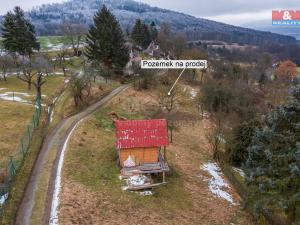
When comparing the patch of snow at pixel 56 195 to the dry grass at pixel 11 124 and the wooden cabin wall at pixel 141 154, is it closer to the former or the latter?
the dry grass at pixel 11 124

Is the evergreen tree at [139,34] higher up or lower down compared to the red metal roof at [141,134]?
higher up

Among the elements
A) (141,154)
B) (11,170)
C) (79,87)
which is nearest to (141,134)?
(141,154)

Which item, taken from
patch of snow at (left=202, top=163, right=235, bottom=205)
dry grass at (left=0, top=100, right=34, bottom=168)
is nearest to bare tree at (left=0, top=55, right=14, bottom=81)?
dry grass at (left=0, top=100, right=34, bottom=168)

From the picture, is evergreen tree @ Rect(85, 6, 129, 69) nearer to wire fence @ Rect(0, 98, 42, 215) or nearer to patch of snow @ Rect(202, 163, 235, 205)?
wire fence @ Rect(0, 98, 42, 215)

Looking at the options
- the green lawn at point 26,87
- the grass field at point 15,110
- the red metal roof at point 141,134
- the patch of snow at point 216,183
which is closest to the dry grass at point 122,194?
the patch of snow at point 216,183

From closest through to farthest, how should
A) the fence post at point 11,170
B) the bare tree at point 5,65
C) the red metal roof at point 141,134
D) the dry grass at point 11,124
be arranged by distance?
the fence post at point 11,170 → the red metal roof at point 141,134 → the dry grass at point 11,124 → the bare tree at point 5,65

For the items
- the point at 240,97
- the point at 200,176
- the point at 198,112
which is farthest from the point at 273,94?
the point at 200,176

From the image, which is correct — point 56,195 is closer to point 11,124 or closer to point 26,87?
point 11,124

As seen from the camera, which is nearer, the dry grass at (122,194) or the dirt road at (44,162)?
the dirt road at (44,162)
